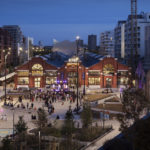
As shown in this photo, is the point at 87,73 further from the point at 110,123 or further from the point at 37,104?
the point at 110,123

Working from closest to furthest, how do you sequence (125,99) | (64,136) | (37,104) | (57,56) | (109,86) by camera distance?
(125,99)
(64,136)
(37,104)
(109,86)
(57,56)

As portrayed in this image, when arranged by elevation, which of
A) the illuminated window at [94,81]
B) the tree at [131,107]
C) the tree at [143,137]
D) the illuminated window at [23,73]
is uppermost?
the illuminated window at [23,73]

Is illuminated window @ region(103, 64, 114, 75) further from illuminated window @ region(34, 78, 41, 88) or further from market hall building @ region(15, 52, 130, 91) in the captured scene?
illuminated window @ region(34, 78, 41, 88)

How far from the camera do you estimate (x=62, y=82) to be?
6519 centimetres

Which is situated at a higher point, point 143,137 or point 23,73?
point 23,73

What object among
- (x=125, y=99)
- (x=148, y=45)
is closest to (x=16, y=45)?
(x=148, y=45)

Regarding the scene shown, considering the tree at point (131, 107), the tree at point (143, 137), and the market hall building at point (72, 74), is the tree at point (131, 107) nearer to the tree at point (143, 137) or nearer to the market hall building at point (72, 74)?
the tree at point (143, 137)

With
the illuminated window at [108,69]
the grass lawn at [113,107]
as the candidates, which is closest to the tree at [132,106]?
the grass lawn at [113,107]

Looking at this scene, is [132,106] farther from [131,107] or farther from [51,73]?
[51,73]

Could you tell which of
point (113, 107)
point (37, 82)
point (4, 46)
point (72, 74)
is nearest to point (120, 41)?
point (4, 46)

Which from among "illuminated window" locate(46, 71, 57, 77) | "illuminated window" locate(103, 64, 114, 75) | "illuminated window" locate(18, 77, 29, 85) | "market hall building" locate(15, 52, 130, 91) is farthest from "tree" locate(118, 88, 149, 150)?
"illuminated window" locate(18, 77, 29, 85)

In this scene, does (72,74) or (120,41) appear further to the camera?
(120,41)

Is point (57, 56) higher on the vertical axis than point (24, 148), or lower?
higher

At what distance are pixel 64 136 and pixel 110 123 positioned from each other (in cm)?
848
